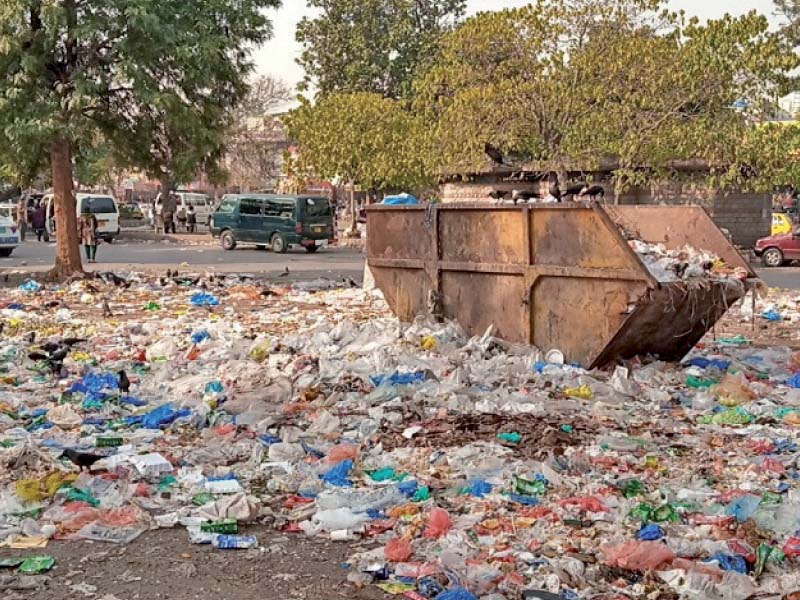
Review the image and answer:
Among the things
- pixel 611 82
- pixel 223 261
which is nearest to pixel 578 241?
pixel 611 82

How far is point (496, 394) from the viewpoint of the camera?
24.4ft

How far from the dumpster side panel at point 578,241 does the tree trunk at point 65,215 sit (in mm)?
12116

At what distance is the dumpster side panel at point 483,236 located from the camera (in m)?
8.68

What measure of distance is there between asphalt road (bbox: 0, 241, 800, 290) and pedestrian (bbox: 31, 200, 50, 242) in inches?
110

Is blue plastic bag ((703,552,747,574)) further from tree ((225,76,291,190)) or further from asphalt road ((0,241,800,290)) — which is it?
tree ((225,76,291,190))

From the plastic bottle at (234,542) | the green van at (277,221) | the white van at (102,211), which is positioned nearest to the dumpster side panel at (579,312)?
the plastic bottle at (234,542)

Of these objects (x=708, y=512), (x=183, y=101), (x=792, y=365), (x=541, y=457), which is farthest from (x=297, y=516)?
(x=183, y=101)

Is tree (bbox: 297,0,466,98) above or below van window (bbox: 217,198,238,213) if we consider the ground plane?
above

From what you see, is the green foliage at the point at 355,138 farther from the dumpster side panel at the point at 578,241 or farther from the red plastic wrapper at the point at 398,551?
the red plastic wrapper at the point at 398,551

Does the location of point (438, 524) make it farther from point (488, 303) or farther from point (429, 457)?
point (488, 303)

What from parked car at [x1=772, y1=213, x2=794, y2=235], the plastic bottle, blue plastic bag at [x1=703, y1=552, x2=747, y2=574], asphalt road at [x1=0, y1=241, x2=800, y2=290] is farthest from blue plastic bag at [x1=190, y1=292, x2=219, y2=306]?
parked car at [x1=772, y1=213, x2=794, y2=235]

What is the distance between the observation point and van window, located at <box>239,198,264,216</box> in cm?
2786

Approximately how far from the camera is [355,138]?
101 ft

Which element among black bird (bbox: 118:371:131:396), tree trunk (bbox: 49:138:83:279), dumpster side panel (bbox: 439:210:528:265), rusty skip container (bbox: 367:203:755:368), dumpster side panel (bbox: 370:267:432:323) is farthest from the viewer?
tree trunk (bbox: 49:138:83:279)
